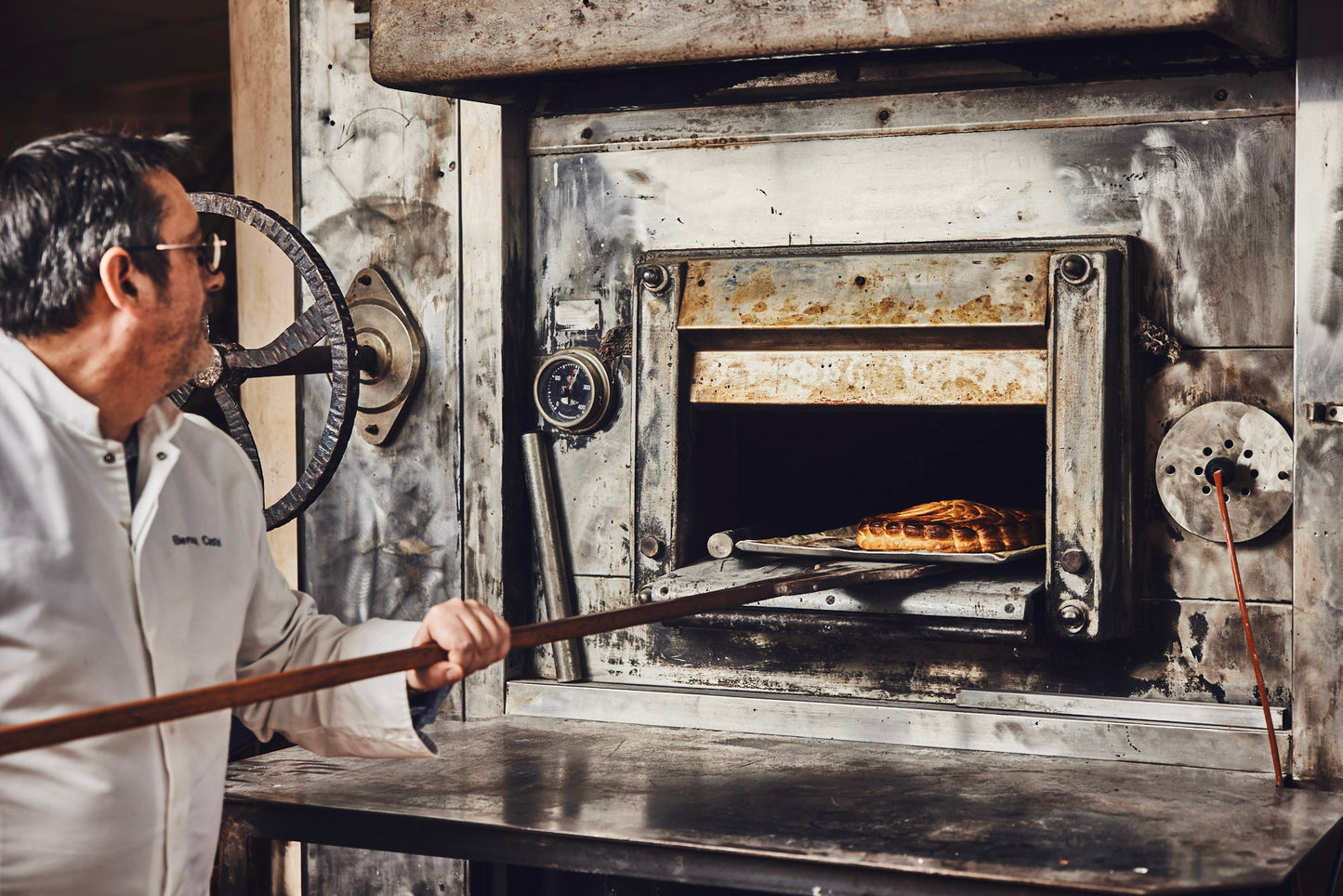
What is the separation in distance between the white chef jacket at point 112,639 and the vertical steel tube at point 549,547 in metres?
0.87

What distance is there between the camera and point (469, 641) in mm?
1708

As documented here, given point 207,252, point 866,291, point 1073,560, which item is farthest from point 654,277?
point 207,252

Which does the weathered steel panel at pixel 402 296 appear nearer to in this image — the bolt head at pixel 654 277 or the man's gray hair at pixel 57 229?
the bolt head at pixel 654 277

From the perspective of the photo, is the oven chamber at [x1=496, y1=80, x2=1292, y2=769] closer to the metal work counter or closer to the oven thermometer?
the oven thermometer

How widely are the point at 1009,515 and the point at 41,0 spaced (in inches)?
152

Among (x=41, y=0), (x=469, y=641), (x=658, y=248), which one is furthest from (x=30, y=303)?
(x=41, y=0)

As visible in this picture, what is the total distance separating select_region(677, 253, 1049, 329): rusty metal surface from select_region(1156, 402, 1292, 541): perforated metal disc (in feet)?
1.04

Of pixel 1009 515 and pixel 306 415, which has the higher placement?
pixel 306 415

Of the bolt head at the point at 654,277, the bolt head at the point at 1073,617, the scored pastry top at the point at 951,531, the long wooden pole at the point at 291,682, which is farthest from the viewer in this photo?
the bolt head at the point at 654,277

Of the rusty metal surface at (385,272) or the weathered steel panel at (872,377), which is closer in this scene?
the weathered steel panel at (872,377)

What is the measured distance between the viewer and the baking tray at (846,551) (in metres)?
2.26

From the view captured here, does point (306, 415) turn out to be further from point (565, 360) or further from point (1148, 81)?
point (1148, 81)

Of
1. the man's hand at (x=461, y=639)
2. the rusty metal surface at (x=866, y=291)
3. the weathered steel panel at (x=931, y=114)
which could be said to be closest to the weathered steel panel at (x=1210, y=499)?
the rusty metal surface at (x=866, y=291)

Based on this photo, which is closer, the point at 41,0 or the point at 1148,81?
the point at 1148,81
